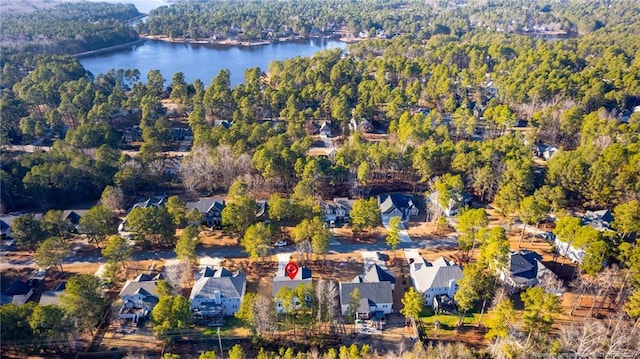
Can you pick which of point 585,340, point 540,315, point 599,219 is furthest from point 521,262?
point 599,219

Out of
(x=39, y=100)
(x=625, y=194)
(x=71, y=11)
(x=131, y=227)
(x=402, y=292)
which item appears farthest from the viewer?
(x=71, y=11)

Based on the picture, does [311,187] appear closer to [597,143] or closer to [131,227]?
[131,227]

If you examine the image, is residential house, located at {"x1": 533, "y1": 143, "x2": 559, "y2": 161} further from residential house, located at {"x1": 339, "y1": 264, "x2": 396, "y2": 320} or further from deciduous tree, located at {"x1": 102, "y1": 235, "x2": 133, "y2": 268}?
deciduous tree, located at {"x1": 102, "y1": 235, "x2": 133, "y2": 268}

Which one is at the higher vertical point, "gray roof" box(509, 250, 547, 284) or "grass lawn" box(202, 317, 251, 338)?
"gray roof" box(509, 250, 547, 284)

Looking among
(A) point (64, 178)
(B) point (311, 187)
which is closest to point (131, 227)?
(A) point (64, 178)

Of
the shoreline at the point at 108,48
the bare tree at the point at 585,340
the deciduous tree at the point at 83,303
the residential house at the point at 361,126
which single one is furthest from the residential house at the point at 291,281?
the shoreline at the point at 108,48

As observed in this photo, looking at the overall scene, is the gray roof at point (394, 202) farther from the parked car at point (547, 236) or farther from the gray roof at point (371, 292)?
the gray roof at point (371, 292)

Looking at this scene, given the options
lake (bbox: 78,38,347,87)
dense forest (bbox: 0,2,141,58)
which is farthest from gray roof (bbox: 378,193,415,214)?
dense forest (bbox: 0,2,141,58)
